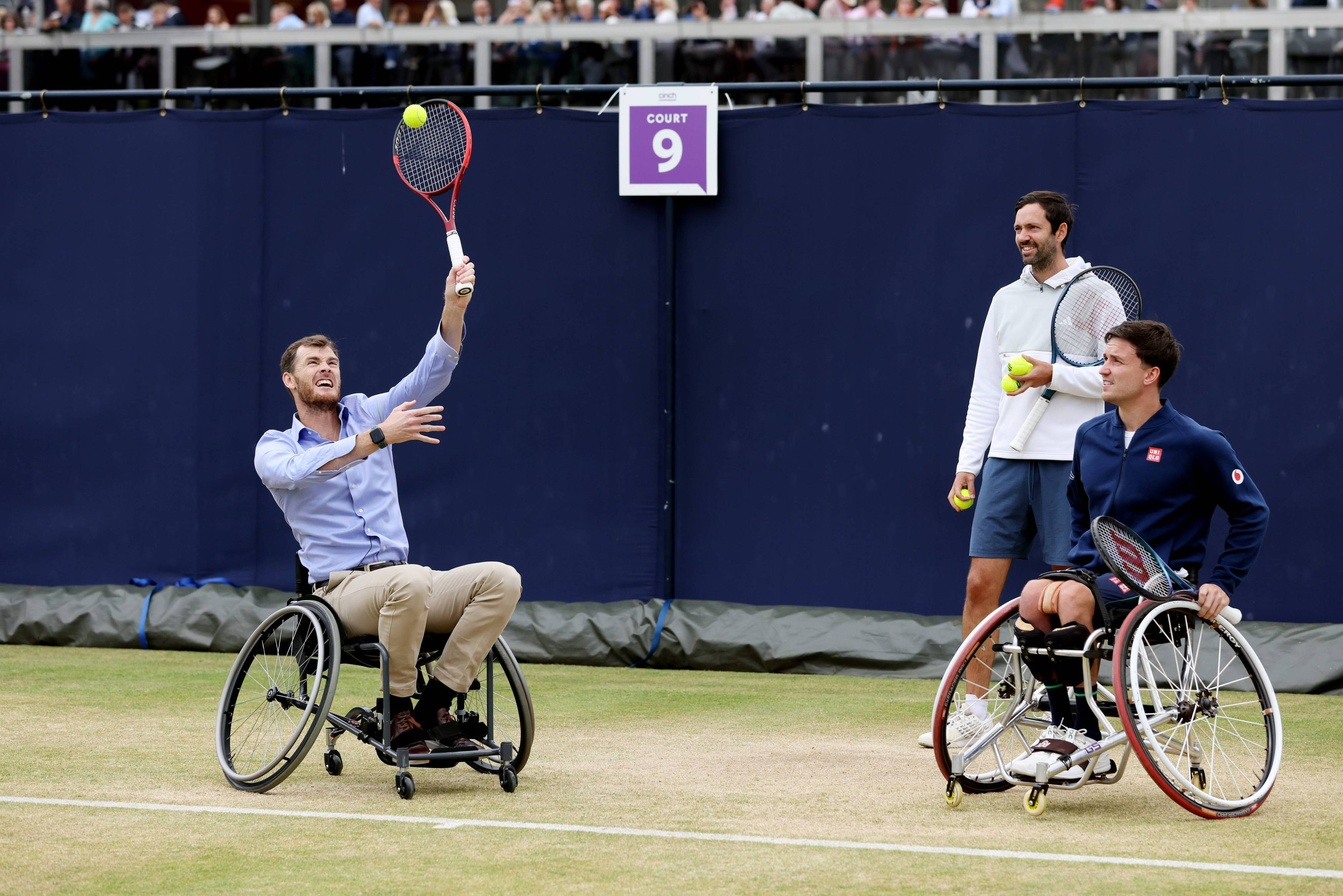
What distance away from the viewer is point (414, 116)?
19.2ft

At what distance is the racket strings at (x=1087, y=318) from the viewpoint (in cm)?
541

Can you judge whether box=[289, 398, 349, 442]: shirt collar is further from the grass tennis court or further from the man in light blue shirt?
the grass tennis court

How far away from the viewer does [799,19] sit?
10883 millimetres

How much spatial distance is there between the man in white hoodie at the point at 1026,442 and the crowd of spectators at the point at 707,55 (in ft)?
15.1

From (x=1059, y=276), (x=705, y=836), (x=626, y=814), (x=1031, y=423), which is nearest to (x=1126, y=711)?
(x=705, y=836)

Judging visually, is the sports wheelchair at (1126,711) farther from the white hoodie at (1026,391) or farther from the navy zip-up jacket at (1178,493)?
the white hoodie at (1026,391)

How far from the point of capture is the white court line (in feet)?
12.2

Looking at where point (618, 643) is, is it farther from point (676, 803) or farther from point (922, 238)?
point (676, 803)

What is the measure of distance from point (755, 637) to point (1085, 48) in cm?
512

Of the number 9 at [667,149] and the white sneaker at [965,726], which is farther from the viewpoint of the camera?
the number 9 at [667,149]

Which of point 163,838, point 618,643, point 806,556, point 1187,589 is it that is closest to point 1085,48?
point 806,556

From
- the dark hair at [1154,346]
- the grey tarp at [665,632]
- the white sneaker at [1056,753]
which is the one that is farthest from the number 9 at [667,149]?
the white sneaker at [1056,753]

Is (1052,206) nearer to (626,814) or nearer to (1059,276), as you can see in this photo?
(1059,276)

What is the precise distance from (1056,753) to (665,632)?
3.24 metres
